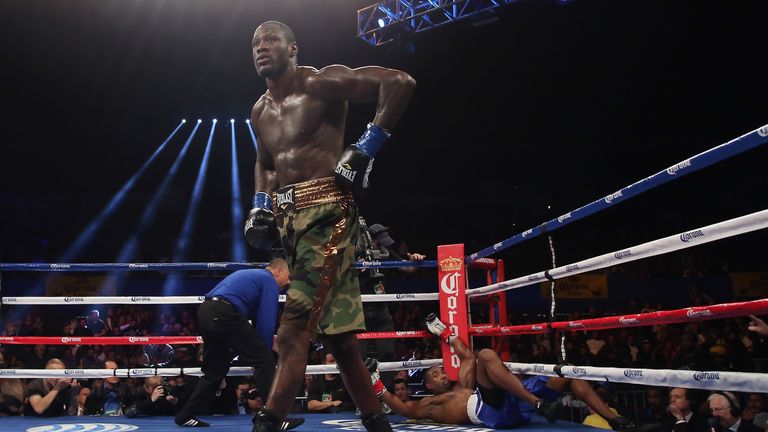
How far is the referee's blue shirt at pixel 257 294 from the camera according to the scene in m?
3.04

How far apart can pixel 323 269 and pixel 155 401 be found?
6.80ft

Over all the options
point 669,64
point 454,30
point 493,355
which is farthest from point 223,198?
point 493,355

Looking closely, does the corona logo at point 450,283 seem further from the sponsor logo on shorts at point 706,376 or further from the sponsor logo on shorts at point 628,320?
the sponsor logo on shorts at point 706,376

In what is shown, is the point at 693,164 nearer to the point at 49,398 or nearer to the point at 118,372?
the point at 118,372

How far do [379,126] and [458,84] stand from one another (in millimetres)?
9101

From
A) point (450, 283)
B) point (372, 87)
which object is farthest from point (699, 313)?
point (450, 283)

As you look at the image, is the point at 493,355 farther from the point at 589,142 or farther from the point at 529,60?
the point at 589,142

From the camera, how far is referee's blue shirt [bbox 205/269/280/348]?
304 cm

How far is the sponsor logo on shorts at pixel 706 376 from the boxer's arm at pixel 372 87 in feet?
3.63

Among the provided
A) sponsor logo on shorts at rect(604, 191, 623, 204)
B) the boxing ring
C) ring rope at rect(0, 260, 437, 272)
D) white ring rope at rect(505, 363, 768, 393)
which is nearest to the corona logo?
the boxing ring

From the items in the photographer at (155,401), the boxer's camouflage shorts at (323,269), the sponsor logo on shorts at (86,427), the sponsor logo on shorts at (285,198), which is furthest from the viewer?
the photographer at (155,401)

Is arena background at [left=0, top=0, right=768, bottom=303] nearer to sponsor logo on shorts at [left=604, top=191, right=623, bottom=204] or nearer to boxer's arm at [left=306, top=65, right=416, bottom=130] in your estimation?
sponsor logo on shorts at [left=604, top=191, right=623, bottom=204]

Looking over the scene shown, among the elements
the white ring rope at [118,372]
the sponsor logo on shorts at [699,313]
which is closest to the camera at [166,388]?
the white ring rope at [118,372]

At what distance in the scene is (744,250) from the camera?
40.7 feet
